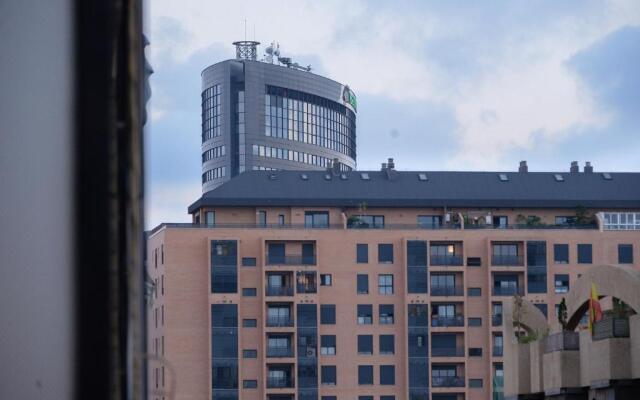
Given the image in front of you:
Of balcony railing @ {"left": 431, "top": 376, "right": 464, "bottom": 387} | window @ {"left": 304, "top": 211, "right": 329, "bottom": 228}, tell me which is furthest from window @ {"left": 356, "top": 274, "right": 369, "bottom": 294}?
window @ {"left": 304, "top": 211, "right": 329, "bottom": 228}

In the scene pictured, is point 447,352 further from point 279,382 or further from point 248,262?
point 248,262

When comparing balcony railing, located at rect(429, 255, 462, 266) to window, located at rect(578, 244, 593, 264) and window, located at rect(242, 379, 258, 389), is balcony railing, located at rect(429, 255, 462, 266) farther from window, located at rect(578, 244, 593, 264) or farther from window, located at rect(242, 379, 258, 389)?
window, located at rect(242, 379, 258, 389)

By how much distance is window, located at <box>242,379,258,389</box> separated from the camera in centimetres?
9025

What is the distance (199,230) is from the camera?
9206cm

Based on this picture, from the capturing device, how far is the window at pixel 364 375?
299 feet

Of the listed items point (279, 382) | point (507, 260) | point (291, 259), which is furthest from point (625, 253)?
point (279, 382)

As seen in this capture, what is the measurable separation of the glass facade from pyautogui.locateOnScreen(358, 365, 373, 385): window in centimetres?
8552

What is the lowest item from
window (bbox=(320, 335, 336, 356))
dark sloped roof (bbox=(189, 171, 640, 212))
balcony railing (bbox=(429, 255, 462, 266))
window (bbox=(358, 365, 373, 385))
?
window (bbox=(358, 365, 373, 385))

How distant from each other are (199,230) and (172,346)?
7.70 meters

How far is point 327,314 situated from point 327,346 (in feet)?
6.95

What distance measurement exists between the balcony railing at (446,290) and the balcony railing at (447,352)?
11.6 ft

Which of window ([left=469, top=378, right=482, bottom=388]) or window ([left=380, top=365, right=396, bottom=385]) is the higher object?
window ([left=380, top=365, right=396, bottom=385])

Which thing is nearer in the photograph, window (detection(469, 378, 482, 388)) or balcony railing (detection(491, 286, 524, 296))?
window (detection(469, 378, 482, 388))

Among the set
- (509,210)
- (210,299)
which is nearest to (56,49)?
(210,299)
